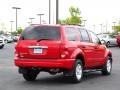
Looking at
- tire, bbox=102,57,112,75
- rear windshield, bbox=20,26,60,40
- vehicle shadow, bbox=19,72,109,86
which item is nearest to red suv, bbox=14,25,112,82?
rear windshield, bbox=20,26,60,40

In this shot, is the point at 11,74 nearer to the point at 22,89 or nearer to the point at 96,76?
the point at 96,76

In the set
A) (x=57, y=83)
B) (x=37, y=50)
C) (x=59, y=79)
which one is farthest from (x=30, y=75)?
(x=37, y=50)

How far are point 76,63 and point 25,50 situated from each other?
1.51 meters

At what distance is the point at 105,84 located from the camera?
12828 mm

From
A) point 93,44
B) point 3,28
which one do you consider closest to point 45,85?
point 93,44

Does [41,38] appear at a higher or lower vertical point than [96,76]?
higher

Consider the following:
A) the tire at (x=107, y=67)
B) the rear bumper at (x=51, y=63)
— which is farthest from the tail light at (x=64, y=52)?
the tire at (x=107, y=67)

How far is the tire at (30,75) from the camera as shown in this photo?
13617mm

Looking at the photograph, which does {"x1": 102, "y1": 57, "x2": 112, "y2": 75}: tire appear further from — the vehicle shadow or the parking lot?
the parking lot

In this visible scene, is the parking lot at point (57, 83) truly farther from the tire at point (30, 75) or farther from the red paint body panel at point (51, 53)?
the red paint body panel at point (51, 53)

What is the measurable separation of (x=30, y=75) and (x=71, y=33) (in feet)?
5.96

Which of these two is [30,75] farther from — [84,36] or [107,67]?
[107,67]

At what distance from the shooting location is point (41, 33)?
13.1 m

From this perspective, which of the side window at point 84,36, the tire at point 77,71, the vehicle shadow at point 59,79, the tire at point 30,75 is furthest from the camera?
the side window at point 84,36
